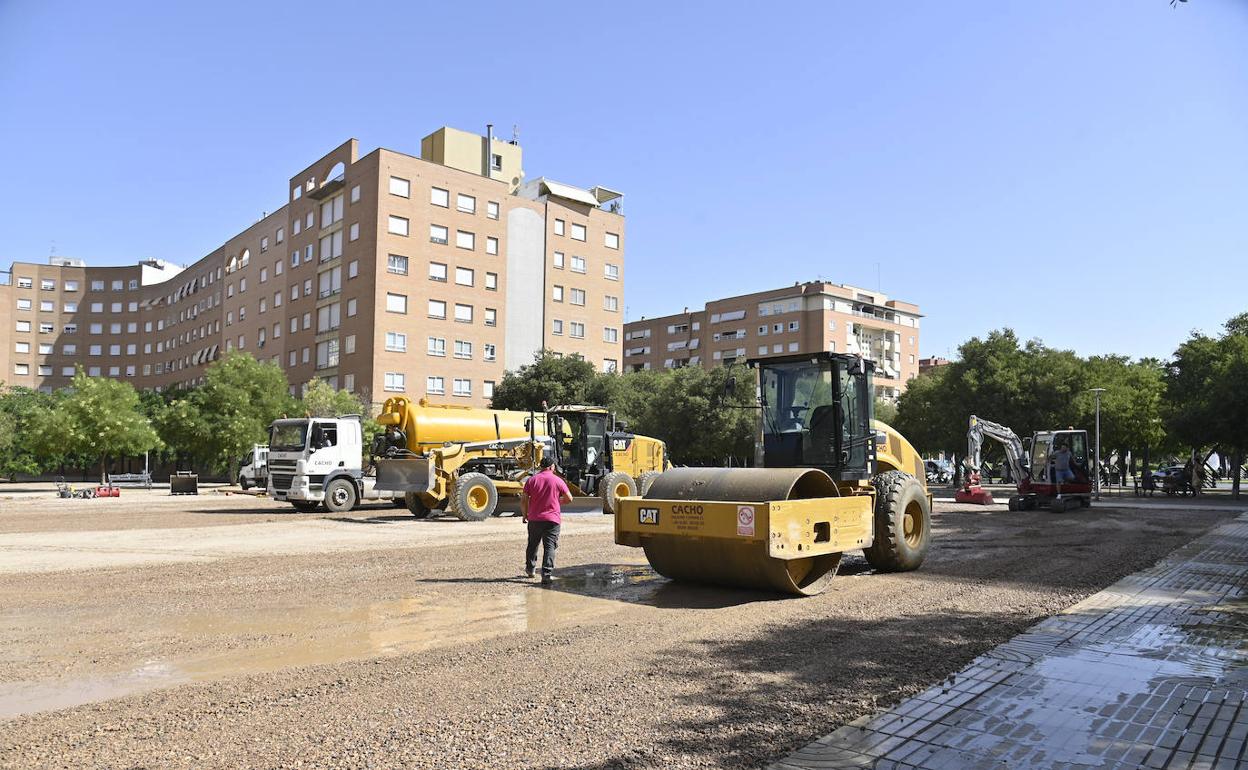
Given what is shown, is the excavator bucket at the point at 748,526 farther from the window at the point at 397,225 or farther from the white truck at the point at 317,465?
the window at the point at 397,225

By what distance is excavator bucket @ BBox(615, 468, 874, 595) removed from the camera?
8695 millimetres

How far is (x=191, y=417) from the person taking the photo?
44062 mm

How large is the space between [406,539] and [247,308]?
60721 mm

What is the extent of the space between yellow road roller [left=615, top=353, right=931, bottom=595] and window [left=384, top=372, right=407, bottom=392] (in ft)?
143

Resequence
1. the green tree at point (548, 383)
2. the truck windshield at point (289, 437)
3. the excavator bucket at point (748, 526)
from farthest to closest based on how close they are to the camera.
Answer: the green tree at point (548, 383)
the truck windshield at point (289, 437)
the excavator bucket at point (748, 526)

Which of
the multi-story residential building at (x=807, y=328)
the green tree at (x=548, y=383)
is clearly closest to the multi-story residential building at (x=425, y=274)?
the green tree at (x=548, y=383)

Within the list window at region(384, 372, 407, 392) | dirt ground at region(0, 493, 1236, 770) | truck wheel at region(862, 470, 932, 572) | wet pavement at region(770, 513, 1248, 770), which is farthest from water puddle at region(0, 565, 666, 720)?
window at region(384, 372, 407, 392)

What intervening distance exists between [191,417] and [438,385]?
1519 centimetres

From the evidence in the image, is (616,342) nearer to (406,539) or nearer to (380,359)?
(380,359)

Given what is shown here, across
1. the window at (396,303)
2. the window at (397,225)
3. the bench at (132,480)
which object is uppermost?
the window at (397,225)

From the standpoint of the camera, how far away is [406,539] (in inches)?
639

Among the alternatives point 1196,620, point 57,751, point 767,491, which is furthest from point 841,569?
point 57,751

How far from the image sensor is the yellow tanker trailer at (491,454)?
68.9 feet

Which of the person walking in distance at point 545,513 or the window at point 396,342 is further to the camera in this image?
the window at point 396,342
